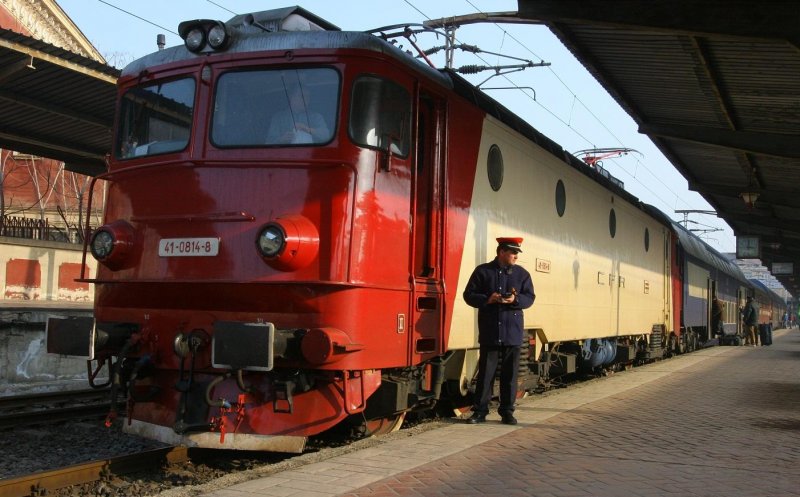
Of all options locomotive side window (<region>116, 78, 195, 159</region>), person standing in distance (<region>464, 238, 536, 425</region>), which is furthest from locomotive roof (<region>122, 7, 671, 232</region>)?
person standing in distance (<region>464, 238, 536, 425</region>)

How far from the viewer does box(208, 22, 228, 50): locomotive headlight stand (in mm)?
6355

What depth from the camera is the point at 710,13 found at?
669cm

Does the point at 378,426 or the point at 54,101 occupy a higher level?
the point at 54,101

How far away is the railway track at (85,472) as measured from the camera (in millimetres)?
5324

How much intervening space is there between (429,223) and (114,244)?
2.62m

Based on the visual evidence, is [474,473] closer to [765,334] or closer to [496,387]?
[496,387]

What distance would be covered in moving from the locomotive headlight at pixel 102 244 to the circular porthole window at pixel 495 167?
3693mm

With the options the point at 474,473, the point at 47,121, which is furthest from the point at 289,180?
the point at 47,121

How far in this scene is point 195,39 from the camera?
6.52m

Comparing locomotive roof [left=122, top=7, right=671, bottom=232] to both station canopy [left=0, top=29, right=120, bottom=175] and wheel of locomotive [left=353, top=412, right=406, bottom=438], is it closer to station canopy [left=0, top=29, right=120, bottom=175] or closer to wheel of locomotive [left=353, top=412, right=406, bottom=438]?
wheel of locomotive [left=353, top=412, right=406, bottom=438]

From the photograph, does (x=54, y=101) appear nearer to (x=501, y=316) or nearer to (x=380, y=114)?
(x=380, y=114)

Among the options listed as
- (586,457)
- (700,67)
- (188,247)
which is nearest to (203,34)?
(188,247)

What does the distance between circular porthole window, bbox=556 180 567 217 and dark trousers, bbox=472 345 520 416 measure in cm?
332

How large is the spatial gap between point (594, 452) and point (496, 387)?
9.60ft
